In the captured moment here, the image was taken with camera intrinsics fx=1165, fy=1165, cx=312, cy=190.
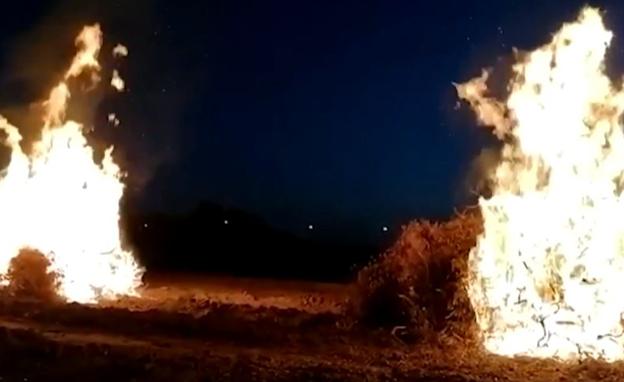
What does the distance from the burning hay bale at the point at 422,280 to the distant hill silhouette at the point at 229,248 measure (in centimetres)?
1417

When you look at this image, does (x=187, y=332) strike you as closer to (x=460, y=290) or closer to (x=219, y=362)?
(x=219, y=362)

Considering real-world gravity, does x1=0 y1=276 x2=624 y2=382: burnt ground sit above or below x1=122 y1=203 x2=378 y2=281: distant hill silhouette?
below

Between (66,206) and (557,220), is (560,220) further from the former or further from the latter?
(66,206)

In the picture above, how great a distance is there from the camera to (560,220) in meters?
14.8

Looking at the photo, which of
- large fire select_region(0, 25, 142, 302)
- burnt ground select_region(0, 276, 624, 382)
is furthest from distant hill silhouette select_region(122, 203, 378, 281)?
burnt ground select_region(0, 276, 624, 382)

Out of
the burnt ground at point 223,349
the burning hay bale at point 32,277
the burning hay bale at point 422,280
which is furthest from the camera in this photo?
the burning hay bale at point 32,277

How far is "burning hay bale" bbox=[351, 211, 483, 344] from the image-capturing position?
1612 cm

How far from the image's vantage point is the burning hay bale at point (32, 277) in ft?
65.4

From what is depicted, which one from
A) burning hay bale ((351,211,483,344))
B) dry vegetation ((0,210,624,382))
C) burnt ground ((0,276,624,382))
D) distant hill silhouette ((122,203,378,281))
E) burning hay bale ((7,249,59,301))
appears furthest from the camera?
distant hill silhouette ((122,203,378,281))

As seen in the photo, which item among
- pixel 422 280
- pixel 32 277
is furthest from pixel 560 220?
pixel 32 277

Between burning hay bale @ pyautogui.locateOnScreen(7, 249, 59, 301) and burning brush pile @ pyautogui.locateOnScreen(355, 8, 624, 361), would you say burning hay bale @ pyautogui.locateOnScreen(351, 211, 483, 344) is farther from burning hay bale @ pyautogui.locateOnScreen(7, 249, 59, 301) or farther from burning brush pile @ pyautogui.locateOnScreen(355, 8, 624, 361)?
burning hay bale @ pyautogui.locateOnScreen(7, 249, 59, 301)

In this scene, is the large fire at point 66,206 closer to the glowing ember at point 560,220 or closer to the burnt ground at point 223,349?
the burnt ground at point 223,349

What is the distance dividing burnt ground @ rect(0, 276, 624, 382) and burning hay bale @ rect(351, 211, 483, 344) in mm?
456

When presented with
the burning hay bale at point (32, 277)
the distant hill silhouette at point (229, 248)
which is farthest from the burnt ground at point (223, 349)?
the distant hill silhouette at point (229, 248)
